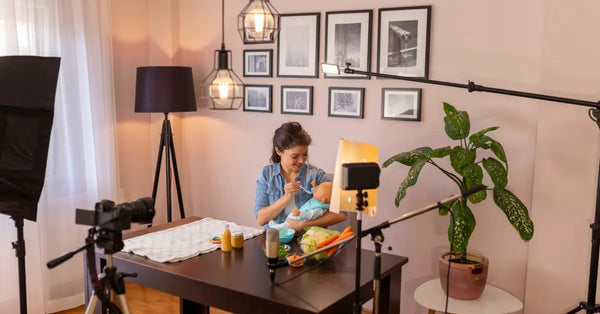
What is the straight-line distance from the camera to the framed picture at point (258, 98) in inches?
155

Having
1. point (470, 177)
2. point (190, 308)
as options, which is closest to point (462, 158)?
point (470, 177)

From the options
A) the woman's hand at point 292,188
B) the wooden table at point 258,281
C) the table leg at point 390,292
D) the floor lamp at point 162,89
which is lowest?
the table leg at point 390,292

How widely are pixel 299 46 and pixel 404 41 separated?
2.52ft

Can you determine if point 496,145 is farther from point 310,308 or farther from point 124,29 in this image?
point 124,29

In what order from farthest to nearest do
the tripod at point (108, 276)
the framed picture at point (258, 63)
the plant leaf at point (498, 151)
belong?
1. the framed picture at point (258, 63)
2. the plant leaf at point (498, 151)
3. the tripod at point (108, 276)

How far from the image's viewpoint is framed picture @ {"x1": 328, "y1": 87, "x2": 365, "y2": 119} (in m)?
3.51

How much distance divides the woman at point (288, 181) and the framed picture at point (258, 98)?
1116mm

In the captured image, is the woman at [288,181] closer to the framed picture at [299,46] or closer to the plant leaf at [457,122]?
the plant leaf at [457,122]

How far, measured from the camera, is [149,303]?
11.9 ft

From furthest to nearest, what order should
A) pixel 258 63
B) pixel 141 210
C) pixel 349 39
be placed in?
1. pixel 258 63
2. pixel 349 39
3. pixel 141 210

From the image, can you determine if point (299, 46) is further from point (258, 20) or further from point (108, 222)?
point (108, 222)

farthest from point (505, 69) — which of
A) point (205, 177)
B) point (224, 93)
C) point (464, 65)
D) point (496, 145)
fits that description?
point (205, 177)

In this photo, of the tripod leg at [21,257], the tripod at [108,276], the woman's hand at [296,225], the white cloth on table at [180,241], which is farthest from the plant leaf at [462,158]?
the tripod leg at [21,257]

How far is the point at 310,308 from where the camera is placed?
177cm
